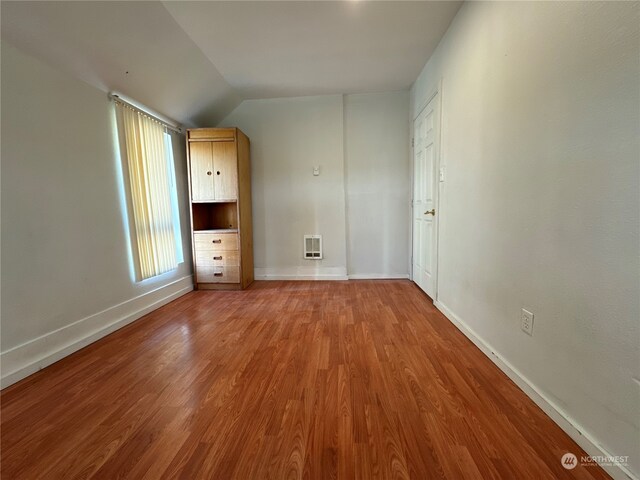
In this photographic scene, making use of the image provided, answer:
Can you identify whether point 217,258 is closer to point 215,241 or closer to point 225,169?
point 215,241

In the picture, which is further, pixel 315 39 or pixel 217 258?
pixel 217 258

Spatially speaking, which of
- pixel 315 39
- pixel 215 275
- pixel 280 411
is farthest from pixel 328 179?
pixel 280 411

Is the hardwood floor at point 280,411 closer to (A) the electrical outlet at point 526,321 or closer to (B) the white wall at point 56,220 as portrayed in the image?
(B) the white wall at point 56,220

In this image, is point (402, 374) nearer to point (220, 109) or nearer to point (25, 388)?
point (25, 388)

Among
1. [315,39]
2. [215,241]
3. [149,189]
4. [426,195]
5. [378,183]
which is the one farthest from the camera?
[378,183]

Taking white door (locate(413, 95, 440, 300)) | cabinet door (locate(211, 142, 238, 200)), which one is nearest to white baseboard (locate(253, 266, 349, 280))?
white door (locate(413, 95, 440, 300))

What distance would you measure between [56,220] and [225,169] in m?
1.73

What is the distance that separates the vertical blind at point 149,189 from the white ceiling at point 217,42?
25 centimetres

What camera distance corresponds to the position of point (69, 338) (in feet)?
6.04

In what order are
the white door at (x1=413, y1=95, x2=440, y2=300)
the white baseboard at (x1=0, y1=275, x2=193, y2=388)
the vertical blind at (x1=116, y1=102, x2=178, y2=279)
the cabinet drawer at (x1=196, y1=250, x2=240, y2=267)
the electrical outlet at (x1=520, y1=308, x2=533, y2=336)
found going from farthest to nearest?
the cabinet drawer at (x1=196, y1=250, x2=240, y2=267)
the white door at (x1=413, y1=95, x2=440, y2=300)
the vertical blind at (x1=116, y1=102, x2=178, y2=279)
the white baseboard at (x1=0, y1=275, x2=193, y2=388)
the electrical outlet at (x1=520, y1=308, x2=533, y2=336)

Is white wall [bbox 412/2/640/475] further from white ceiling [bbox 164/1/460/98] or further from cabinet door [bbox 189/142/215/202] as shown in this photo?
cabinet door [bbox 189/142/215/202]

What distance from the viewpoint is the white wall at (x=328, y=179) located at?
11.8 feet

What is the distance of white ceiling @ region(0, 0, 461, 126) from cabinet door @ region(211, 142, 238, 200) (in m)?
0.57

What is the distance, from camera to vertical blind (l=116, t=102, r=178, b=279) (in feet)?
7.88
